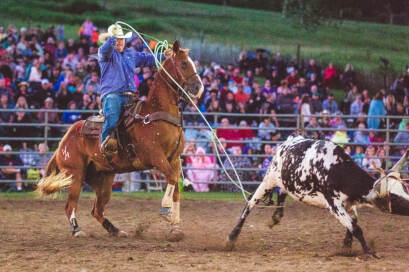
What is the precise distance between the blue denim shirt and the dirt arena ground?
1868mm

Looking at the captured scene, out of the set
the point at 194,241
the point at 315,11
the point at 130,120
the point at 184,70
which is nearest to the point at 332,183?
the point at 194,241

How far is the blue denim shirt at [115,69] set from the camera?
819 centimetres

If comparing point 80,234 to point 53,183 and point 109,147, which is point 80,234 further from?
point 109,147

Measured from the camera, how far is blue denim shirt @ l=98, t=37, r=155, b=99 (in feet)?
26.9

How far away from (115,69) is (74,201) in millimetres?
1891

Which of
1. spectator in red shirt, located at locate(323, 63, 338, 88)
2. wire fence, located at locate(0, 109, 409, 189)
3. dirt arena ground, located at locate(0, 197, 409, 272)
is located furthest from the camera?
spectator in red shirt, located at locate(323, 63, 338, 88)

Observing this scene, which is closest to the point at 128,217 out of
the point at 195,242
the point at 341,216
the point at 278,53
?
the point at 195,242

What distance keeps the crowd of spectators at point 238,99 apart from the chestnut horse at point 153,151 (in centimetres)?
326

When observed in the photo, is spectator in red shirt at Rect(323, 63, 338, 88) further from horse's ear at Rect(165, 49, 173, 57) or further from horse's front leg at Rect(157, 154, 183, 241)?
horse's front leg at Rect(157, 154, 183, 241)

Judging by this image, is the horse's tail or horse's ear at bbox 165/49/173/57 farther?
the horse's tail

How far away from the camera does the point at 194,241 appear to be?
8.12 metres

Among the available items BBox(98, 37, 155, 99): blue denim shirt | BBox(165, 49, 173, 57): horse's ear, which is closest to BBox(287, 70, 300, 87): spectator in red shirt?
BBox(165, 49, 173, 57): horse's ear

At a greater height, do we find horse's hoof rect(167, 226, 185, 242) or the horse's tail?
the horse's tail

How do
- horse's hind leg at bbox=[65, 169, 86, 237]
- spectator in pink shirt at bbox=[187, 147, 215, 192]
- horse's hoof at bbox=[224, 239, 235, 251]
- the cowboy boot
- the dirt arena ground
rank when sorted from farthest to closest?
spectator in pink shirt at bbox=[187, 147, 215, 192]
horse's hind leg at bbox=[65, 169, 86, 237]
the cowboy boot
horse's hoof at bbox=[224, 239, 235, 251]
the dirt arena ground
